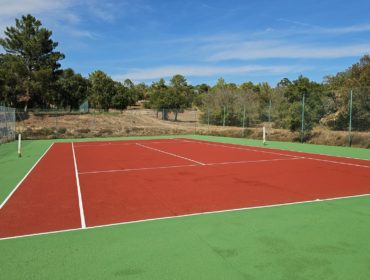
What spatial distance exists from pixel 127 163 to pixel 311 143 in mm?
12997

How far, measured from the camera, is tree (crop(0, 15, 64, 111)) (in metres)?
47.8

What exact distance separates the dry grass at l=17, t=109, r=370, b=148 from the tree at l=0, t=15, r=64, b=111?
4.53m

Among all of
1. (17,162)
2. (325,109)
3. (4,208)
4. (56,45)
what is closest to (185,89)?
(56,45)

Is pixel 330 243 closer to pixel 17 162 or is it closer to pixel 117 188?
pixel 117 188

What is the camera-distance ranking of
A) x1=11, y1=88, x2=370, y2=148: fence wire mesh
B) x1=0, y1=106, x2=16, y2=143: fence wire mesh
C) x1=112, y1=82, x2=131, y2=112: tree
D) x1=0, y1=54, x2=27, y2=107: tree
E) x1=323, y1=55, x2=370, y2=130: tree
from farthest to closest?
x1=112, y1=82, x2=131, y2=112: tree, x1=0, y1=54, x2=27, y2=107: tree, x1=0, y1=106, x2=16, y2=143: fence wire mesh, x1=11, y1=88, x2=370, y2=148: fence wire mesh, x1=323, y1=55, x2=370, y2=130: tree

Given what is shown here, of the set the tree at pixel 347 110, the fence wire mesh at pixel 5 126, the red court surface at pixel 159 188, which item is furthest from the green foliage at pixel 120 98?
the red court surface at pixel 159 188

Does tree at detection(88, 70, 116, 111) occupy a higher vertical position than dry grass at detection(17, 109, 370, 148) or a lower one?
higher

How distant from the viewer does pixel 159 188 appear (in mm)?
9305

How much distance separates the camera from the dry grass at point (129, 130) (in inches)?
869

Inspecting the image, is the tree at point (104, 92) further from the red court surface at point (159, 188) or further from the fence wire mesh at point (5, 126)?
the red court surface at point (159, 188)

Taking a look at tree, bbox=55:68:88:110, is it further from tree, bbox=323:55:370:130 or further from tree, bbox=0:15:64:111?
tree, bbox=323:55:370:130

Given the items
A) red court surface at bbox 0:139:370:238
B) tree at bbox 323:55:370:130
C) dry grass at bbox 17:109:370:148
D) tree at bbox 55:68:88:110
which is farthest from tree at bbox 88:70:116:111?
red court surface at bbox 0:139:370:238

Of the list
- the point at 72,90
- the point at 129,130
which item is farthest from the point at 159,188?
the point at 72,90

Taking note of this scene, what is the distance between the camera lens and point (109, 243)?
521 centimetres
